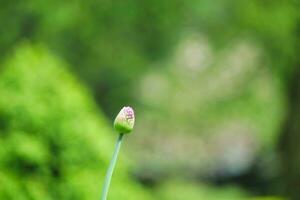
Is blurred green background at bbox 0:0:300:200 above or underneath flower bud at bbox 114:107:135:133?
above

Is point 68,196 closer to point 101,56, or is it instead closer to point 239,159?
point 101,56

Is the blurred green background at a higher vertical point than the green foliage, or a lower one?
higher

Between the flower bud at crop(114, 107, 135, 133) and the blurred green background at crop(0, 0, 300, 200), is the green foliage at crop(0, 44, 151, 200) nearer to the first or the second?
the blurred green background at crop(0, 0, 300, 200)

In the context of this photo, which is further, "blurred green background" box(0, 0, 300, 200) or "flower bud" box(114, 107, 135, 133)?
"blurred green background" box(0, 0, 300, 200)

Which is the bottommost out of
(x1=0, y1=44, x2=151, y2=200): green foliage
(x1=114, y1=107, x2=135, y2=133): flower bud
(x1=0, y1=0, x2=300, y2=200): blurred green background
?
(x1=114, y1=107, x2=135, y2=133): flower bud

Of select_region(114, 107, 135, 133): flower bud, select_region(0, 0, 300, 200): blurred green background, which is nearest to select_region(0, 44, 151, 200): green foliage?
select_region(0, 0, 300, 200): blurred green background

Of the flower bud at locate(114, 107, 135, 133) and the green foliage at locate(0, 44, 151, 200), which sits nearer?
the flower bud at locate(114, 107, 135, 133)

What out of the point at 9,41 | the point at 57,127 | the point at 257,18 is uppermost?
the point at 257,18

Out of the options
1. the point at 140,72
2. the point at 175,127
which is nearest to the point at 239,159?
the point at 175,127
